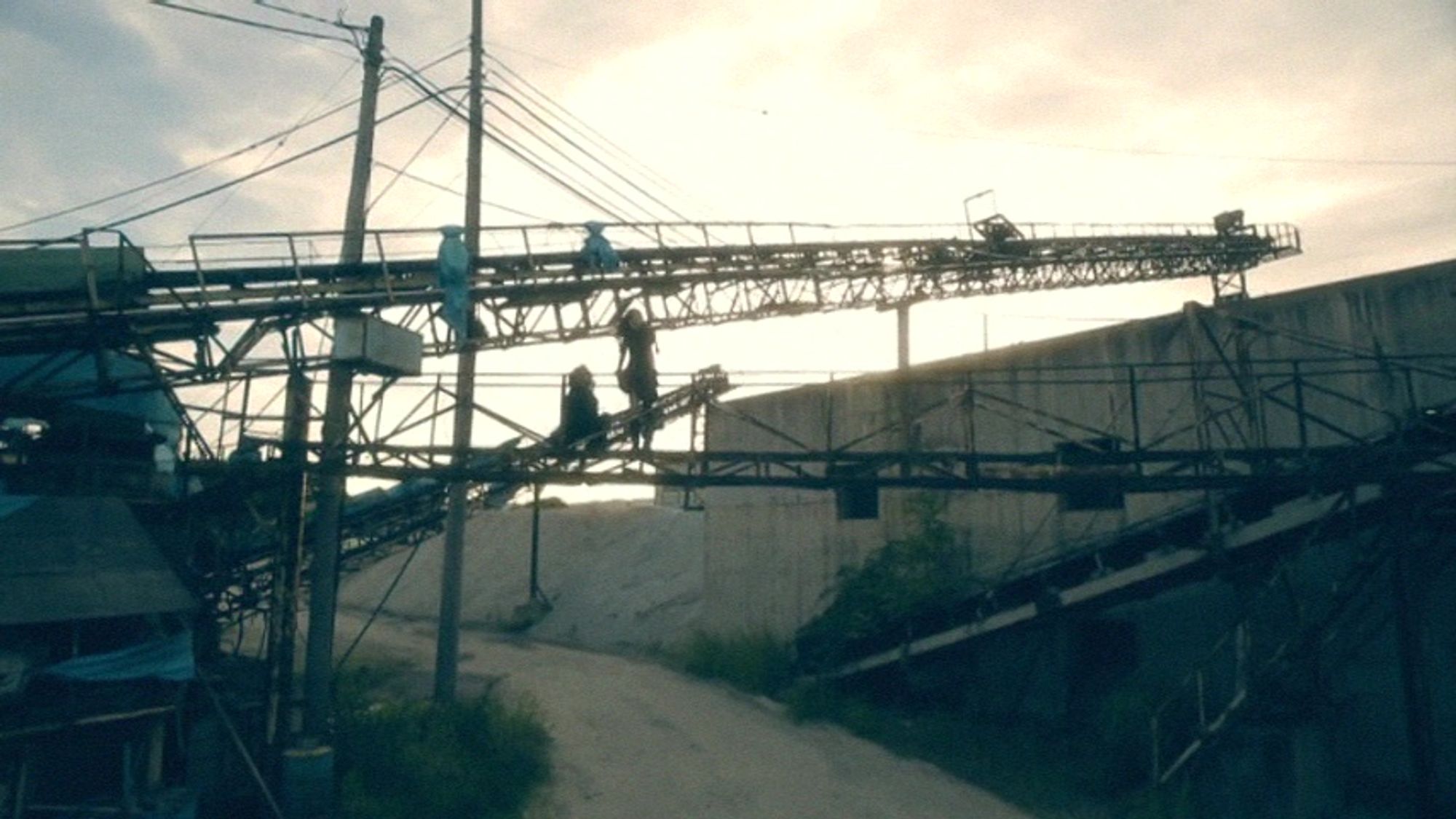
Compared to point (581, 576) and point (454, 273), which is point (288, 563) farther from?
point (581, 576)

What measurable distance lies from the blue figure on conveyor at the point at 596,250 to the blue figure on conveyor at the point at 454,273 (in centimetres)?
247

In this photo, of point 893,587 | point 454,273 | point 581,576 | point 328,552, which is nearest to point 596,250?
point 454,273

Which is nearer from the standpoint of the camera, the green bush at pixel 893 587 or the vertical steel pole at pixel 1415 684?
the vertical steel pole at pixel 1415 684

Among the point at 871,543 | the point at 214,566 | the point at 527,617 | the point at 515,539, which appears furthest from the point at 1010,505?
the point at 515,539

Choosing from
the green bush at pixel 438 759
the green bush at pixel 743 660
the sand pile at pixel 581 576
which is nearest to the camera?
the green bush at pixel 438 759

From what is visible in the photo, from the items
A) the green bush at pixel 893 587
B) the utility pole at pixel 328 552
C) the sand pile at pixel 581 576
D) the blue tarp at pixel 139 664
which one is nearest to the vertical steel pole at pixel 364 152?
the utility pole at pixel 328 552

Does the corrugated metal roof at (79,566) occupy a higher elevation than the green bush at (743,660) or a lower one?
higher

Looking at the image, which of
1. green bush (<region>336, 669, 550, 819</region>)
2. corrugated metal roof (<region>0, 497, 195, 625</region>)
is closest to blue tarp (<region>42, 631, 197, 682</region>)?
corrugated metal roof (<region>0, 497, 195, 625</region>)

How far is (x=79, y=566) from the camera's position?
12.3 m

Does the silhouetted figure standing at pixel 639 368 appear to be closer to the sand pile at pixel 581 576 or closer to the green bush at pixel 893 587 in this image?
the green bush at pixel 893 587

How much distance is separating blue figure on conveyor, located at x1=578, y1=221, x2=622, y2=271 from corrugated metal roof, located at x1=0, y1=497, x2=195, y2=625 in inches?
329

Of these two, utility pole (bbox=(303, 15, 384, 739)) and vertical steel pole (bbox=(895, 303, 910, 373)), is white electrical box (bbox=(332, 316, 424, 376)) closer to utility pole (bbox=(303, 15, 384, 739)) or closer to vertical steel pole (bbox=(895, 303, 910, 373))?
utility pole (bbox=(303, 15, 384, 739))

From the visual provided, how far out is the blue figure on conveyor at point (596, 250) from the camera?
A: 16500mm

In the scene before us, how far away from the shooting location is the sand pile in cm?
2716
